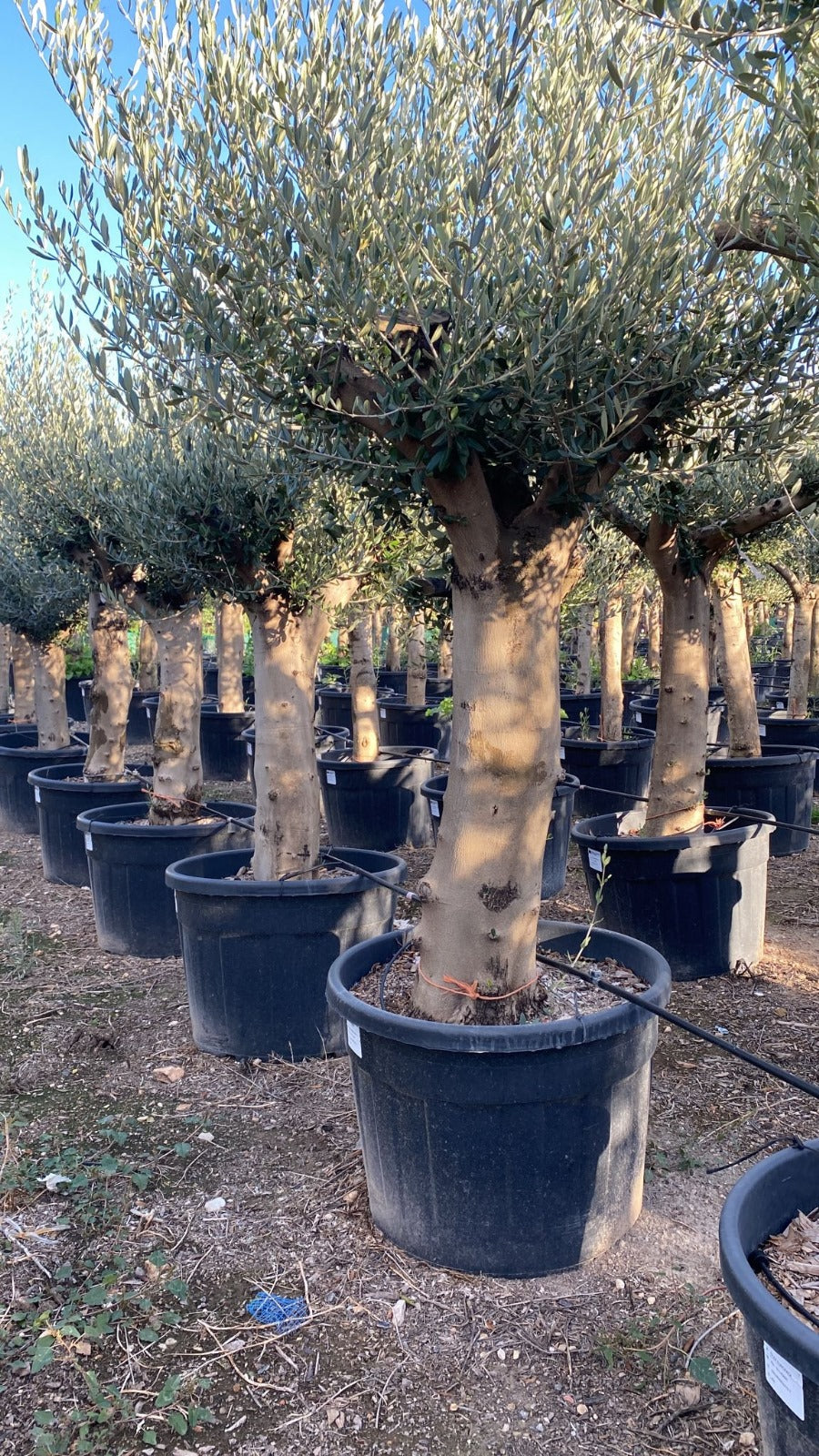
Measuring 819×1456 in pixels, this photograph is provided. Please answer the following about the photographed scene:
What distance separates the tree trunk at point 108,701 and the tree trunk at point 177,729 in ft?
6.08

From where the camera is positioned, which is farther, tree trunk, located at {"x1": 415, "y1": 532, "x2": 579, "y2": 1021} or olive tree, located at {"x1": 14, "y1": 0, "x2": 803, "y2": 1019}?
tree trunk, located at {"x1": 415, "y1": 532, "x2": 579, "y2": 1021}

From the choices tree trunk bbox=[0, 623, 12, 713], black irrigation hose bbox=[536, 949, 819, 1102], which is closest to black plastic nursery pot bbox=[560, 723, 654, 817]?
black irrigation hose bbox=[536, 949, 819, 1102]

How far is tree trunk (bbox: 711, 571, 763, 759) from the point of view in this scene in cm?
918

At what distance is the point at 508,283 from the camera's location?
11.9 feet

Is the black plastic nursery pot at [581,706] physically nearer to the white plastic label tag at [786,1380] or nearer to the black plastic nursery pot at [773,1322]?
the black plastic nursery pot at [773,1322]

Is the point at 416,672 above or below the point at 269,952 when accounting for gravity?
above

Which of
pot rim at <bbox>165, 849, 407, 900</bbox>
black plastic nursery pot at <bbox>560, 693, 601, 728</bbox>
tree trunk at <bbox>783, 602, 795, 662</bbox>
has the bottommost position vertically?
pot rim at <bbox>165, 849, 407, 900</bbox>

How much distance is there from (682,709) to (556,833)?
2.47 meters

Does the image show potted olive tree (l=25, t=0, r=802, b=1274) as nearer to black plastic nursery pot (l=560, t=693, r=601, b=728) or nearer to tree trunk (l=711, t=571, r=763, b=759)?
tree trunk (l=711, t=571, r=763, b=759)

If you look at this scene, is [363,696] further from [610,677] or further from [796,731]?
[796,731]

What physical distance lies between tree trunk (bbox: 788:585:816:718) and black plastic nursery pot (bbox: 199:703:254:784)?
26.1 ft

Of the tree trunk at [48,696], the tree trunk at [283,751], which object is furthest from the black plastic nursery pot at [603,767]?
the tree trunk at [48,696]

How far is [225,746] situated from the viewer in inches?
628

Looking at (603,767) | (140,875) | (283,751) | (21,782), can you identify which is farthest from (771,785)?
(21,782)
